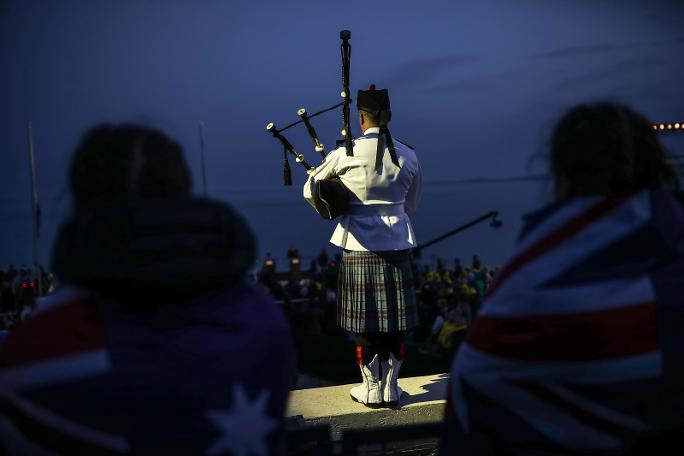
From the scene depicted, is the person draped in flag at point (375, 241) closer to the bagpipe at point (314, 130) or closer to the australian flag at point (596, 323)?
the bagpipe at point (314, 130)

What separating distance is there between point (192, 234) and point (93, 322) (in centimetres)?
28

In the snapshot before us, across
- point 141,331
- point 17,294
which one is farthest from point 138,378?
point 17,294

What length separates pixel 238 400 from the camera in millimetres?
1589

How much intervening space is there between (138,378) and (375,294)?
9.04ft

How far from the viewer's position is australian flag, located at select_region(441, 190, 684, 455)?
166 cm

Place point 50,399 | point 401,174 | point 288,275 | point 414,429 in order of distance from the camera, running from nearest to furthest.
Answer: point 50,399
point 414,429
point 401,174
point 288,275

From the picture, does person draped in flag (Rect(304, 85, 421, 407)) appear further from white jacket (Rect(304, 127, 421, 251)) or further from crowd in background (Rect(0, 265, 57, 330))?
crowd in background (Rect(0, 265, 57, 330))

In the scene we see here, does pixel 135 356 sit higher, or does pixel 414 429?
pixel 135 356

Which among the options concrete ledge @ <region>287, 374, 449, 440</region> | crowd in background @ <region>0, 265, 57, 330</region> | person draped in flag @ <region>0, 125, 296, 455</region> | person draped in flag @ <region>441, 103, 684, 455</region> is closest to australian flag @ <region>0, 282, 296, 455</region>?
person draped in flag @ <region>0, 125, 296, 455</region>

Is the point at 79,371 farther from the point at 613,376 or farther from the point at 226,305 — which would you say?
the point at 613,376

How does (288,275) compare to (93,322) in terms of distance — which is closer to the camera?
(93,322)

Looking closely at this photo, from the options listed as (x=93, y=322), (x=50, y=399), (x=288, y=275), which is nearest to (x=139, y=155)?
(x=93, y=322)

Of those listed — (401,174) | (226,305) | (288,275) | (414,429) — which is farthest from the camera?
(288,275)

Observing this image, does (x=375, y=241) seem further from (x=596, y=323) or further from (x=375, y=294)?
(x=596, y=323)
